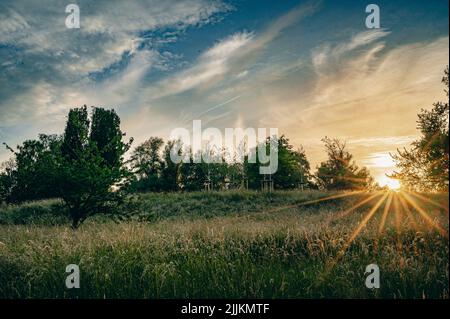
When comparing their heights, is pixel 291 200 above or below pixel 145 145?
below

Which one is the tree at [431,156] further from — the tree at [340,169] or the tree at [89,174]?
the tree at [340,169]

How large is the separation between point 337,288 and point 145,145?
188 ft

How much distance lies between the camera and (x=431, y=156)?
4762 millimetres

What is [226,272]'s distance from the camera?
441 centimetres

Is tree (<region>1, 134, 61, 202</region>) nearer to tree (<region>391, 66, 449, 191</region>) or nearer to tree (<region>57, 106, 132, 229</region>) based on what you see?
tree (<region>57, 106, 132, 229</region>)

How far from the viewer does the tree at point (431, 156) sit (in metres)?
3.68

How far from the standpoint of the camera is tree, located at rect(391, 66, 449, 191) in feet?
12.1

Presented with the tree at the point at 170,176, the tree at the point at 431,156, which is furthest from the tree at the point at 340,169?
the tree at the point at 431,156

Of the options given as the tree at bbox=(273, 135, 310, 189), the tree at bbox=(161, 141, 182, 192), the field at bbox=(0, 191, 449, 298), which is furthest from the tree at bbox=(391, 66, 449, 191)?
the tree at bbox=(161, 141, 182, 192)

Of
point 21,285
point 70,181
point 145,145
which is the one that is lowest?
point 21,285

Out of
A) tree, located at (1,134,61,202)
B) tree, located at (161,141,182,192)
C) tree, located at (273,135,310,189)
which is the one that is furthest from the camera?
tree, located at (161,141,182,192)
